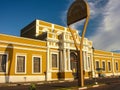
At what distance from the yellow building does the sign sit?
6764 mm

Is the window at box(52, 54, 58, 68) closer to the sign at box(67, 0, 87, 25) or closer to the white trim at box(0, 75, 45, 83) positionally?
the white trim at box(0, 75, 45, 83)

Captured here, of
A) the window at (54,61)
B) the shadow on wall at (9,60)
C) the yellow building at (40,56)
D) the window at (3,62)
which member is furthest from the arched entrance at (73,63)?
the window at (3,62)

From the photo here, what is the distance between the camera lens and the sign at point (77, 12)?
64.2ft

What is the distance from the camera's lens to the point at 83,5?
19594 millimetres

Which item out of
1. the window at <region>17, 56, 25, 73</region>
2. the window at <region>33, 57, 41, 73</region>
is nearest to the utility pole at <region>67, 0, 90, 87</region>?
→ the window at <region>17, 56, 25, 73</region>

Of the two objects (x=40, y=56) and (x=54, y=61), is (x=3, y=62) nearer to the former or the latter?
(x=40, y=56)

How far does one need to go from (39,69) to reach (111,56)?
87.5 feet

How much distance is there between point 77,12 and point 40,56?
488 inches

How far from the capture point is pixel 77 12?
2052 cm

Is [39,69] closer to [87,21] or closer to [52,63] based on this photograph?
[52,63]

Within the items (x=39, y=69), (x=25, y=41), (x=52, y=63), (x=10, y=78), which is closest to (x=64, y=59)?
(x=52, y=63)

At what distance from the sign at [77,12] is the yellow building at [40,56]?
6.76 metres

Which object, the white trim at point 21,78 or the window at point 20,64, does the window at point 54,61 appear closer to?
the white trim at point 21,78

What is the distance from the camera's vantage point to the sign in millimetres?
19569
